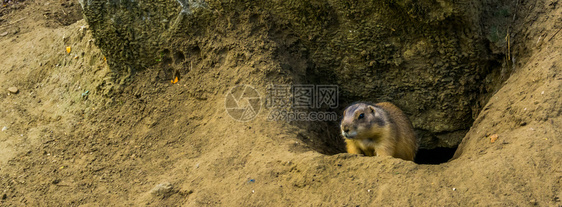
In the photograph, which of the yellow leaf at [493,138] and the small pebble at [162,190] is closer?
the yellow leaf at [493,138]

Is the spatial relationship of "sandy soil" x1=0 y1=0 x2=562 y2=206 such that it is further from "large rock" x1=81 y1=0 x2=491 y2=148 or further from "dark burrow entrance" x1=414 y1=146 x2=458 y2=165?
"dark burrow entrance" x1=414 y1=146 x2=458 y2=165

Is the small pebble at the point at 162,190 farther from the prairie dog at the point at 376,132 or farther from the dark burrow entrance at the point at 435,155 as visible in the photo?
the dark burrow entrance at the point at 435,155

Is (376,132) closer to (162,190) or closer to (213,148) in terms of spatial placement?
(213,148)

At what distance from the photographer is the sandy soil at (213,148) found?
452cm

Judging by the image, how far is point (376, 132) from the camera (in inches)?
253

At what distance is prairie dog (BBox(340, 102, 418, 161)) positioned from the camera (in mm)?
6332

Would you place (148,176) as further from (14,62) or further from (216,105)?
(14,62)

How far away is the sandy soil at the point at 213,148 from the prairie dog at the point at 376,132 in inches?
28.2

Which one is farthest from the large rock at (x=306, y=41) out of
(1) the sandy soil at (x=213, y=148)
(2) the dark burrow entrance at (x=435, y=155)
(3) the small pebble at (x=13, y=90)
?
(3) the small pebble at (x=13, y=90)

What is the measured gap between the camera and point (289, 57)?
24.3 ft

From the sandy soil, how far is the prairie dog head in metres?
0.63

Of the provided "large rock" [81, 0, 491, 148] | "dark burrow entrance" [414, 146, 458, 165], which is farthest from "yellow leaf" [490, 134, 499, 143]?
"dark burrow entrance" [414, 146, 458, 165]

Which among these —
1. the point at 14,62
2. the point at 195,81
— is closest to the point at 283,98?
the point at 195,81

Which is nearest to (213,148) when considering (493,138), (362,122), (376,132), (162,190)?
(162,190)
